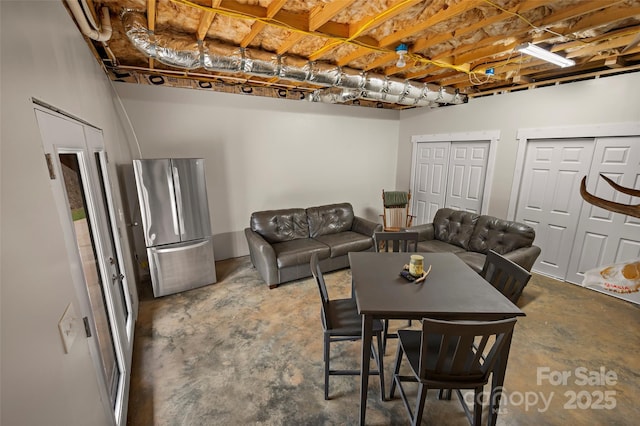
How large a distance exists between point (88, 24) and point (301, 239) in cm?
310

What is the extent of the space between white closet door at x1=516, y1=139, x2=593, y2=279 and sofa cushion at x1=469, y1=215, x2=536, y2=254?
2.46ft

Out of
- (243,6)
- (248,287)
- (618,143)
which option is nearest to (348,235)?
(248,287)

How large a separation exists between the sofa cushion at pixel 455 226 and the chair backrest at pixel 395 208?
1.02m

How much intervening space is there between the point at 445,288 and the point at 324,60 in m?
2.72

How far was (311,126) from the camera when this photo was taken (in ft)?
15.4

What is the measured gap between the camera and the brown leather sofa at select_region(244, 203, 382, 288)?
3.44 m

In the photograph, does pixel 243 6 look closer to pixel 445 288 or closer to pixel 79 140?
pixel 79 140

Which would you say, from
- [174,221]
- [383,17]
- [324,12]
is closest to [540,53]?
[383,17]

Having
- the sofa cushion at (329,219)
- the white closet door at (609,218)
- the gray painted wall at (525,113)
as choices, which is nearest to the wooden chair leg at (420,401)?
the sofa cushion at (329,219)

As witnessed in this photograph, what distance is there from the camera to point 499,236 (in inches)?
133

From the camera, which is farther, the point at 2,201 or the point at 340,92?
the point at 340,92

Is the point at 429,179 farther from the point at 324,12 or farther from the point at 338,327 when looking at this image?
the point at 338,327

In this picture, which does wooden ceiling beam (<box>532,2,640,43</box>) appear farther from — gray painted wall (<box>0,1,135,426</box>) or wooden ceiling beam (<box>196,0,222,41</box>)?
gray painted wall (<box>0,1,135,426</box>)

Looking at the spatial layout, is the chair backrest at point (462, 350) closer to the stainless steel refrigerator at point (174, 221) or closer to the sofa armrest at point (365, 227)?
the sofa armrest at point (365, 227)
